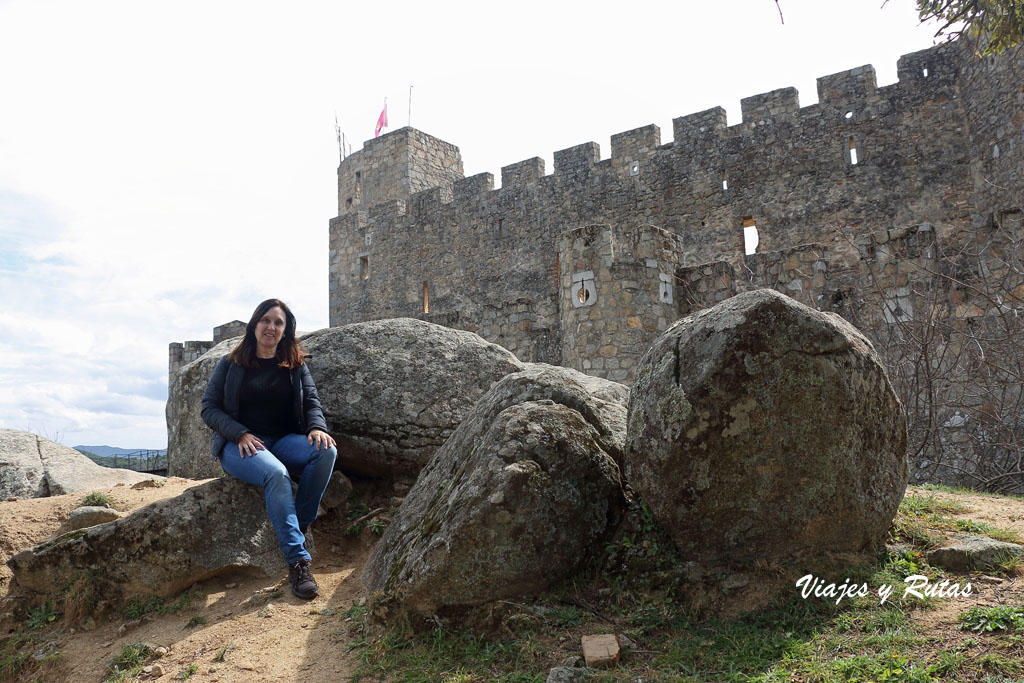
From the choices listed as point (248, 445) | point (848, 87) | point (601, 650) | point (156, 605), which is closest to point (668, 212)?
point (848, 87)

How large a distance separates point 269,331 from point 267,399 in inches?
18.2

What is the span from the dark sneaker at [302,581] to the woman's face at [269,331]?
57.2 inches

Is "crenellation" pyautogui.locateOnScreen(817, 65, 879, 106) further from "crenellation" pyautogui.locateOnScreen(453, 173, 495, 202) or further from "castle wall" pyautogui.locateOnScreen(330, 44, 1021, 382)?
"crenellation" pyautogui.locateOnScreen(453, 173, 495, 202)

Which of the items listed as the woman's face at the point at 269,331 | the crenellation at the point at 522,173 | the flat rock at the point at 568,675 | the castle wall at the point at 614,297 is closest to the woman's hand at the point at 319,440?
the woman's face at the point at 269,331

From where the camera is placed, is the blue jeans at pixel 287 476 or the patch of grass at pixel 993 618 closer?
the patch of grass at pixel 993 618

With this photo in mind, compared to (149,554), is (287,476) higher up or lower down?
higher up

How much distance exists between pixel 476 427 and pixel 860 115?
14972 millimetres

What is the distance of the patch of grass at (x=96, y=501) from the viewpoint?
5879mm

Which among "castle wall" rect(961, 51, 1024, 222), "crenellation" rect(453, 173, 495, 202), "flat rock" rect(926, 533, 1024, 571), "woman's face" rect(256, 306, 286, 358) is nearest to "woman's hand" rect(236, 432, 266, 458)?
"woman's face" rect(256, 306, 286, 358)

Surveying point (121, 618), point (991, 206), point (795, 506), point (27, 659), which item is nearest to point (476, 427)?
point (795, 506)

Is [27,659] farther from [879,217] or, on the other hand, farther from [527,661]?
[879,217]

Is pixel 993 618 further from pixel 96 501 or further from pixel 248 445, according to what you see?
pixel 96 501

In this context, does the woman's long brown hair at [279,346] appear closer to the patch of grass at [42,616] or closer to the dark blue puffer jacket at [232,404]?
the dark blue puffer jacket at [232,404]

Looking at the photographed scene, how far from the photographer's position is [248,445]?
476 cm
